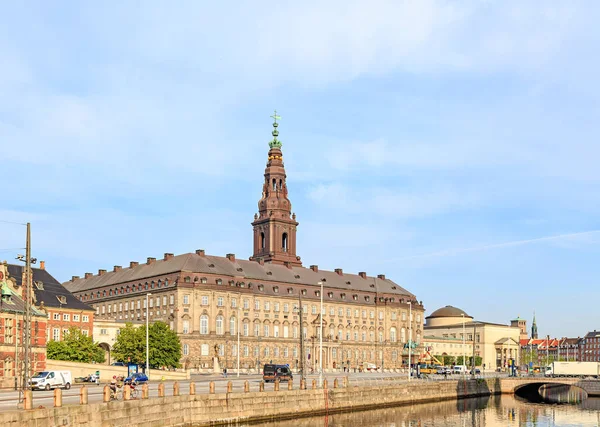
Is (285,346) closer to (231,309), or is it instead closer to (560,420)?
(231,309)

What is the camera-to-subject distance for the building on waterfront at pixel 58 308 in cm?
11900

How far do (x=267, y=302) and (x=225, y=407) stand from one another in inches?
4077

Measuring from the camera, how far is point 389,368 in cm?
18188

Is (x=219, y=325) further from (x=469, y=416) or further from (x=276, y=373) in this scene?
(x=469, y=416)

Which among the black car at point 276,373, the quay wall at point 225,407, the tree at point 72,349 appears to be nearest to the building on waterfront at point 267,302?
the tree at point 72,349

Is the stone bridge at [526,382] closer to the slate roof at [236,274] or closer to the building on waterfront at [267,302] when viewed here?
the building on waterfront at [267,302]

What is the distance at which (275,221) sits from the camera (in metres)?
177

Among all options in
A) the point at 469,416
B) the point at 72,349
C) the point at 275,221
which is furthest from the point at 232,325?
the point at 469,416

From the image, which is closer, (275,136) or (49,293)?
(49,293)

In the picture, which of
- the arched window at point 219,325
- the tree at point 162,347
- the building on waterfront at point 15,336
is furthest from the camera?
the arched window at point 219,325

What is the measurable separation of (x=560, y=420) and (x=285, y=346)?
87.7 m

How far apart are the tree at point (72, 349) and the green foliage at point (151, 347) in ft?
13.4

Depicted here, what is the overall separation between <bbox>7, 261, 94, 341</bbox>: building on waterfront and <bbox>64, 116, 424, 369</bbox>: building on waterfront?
2494cm

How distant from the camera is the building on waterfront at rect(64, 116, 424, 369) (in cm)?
15062
